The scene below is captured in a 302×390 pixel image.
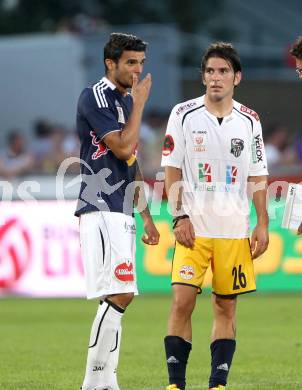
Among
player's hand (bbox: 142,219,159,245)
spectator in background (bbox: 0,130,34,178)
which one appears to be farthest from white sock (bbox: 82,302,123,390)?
spectator in background (bbox: 0,130,34,178)

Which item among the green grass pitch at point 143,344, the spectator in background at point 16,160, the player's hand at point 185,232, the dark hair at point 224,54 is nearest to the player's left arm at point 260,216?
the player's hand at point 185,232

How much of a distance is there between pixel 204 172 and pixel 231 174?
0.19 meters

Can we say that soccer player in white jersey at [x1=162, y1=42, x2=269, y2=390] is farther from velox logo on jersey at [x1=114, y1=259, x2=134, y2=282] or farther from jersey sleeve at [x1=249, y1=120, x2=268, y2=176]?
velox logo on jersey at [x1=114, y1=259, x2=134, y2=282]

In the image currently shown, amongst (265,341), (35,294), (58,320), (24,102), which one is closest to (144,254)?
(35,294)

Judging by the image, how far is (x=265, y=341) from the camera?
44.7 feet

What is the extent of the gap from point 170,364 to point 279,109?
18.5 m

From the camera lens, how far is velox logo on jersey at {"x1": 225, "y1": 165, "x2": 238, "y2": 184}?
9.52 m

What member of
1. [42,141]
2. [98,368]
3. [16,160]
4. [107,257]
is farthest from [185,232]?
[42,141]

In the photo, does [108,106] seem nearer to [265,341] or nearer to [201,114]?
[201,114]

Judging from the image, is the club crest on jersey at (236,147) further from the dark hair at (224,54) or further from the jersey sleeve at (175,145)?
the dark hair at (224,54)

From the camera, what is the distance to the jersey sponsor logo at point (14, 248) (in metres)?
18.9

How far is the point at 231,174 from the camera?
31.3 ft

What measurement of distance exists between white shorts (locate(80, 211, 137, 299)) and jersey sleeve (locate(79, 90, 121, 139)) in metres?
0.57

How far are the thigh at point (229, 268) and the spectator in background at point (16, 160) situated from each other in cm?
1251
